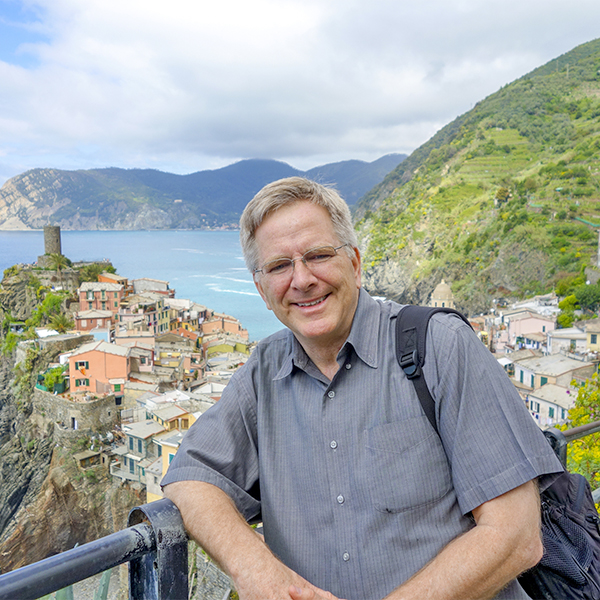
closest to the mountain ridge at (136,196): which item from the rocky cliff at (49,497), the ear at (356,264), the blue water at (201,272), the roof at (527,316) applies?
the blue water at (201,272)

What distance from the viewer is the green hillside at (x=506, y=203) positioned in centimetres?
4122

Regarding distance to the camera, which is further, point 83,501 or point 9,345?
point 9,345

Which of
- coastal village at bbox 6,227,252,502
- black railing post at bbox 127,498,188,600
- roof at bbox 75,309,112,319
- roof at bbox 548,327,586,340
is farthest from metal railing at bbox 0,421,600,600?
roof at bbox 75,309,112,319

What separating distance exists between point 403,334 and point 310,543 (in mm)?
635

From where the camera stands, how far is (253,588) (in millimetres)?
1182

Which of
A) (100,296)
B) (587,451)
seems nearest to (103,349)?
(100,296)

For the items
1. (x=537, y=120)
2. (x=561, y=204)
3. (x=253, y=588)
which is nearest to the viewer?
(x=253, y=588)

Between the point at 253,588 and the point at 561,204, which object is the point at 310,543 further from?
the point at 561,204

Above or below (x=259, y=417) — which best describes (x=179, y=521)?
below

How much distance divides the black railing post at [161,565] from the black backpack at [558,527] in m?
0.69

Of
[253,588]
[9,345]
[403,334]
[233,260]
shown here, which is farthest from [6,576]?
[233,260]

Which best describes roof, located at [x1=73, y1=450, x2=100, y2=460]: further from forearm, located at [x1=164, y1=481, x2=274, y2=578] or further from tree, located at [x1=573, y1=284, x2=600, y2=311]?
tree, located at [x1=573, y1=284, x2=600, y2=311]

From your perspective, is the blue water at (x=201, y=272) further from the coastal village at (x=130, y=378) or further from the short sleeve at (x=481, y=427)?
the short sleeve at (x=481, y=427)

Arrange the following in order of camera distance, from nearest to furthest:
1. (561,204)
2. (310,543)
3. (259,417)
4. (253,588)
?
(253,588), (310,543), (259,417), (561,204)
